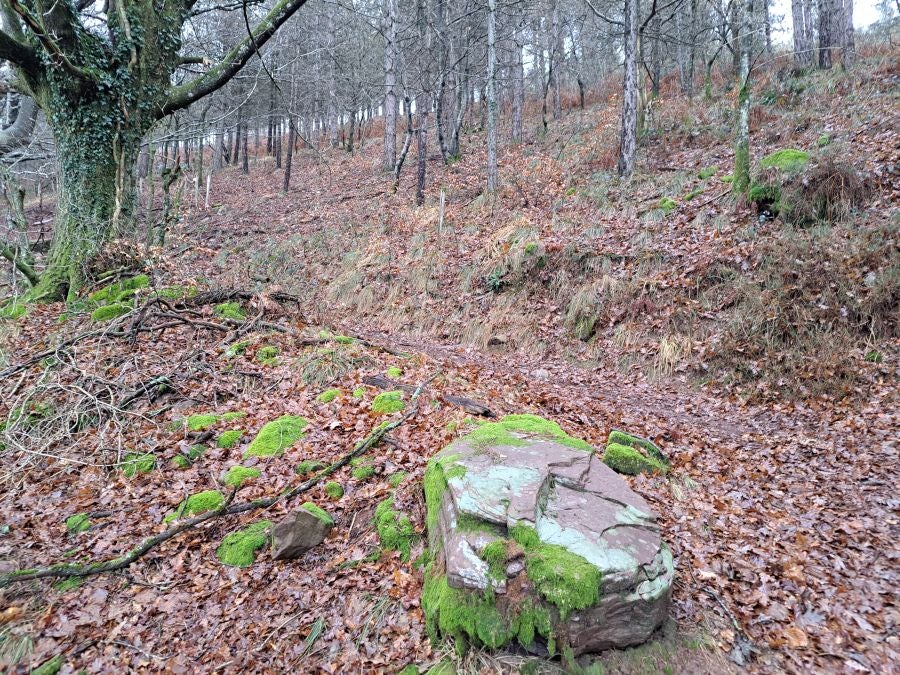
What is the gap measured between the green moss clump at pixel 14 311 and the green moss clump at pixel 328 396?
18.0 feet

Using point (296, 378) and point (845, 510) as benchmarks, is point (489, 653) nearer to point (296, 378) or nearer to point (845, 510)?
point (845, 510)

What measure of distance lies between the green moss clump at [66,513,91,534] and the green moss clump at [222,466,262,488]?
3.78 ft

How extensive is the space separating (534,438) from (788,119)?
42.8 feet

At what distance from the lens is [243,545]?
156 inches

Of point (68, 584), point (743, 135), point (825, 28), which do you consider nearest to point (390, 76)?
point (743, 135)

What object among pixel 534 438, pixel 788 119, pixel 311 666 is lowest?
pixel 311 666

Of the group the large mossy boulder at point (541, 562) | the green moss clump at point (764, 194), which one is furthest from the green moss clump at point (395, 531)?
the green moss clump at point (764, 194)

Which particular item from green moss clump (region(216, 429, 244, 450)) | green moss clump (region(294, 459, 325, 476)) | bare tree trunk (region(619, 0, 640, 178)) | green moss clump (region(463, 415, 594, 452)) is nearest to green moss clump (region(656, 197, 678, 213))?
bare tree trunk (region(619, 0, 640, 178))

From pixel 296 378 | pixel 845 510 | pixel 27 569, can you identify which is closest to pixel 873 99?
pixel 845 510

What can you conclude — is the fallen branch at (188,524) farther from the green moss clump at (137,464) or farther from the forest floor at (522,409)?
the green moss clump at (137,464)

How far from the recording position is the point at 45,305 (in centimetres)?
805

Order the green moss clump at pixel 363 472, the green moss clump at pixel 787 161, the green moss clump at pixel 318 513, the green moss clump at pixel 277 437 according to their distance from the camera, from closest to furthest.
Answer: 1. the green moss clump at pixel 318 513
2. the green moss clump at pixel 363 472
3. the green moss clump at pixel 277 437
4. the green moss clump at pixel 787 161

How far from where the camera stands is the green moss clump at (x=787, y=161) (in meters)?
9.31

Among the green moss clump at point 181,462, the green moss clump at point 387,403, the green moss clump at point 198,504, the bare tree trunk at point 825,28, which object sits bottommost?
the green moss clump at point 198,504
